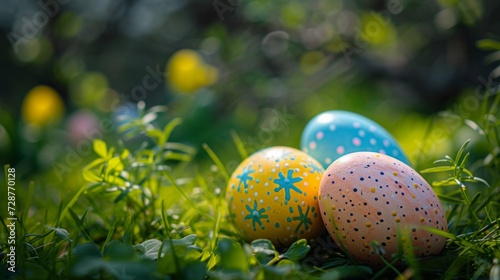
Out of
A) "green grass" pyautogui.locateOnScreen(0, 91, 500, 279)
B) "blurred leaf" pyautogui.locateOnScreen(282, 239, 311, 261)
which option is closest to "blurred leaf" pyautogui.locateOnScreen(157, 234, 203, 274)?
"green grass" pyautogui.locateOnScreen(0, 91, 500, 279)

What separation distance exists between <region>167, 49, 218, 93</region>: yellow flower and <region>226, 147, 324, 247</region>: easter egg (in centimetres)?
166

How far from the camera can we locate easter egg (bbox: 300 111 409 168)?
111 cm

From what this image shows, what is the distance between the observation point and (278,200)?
0.96 meters

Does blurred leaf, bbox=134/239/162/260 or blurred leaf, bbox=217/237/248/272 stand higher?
blurred leaf, bbox=217/237/248/272

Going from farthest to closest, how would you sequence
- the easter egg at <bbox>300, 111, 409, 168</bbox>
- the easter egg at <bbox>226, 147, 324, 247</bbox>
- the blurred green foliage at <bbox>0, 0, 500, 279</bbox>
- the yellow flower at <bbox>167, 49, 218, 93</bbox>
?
1. the yellow flower at <bbox>167, 49, 218, 93</bbox>
2. the blurred green foliage at <bbox>0, 0, 500, 279</bbox>
3. the easter egg at <bbox>300, 111, 409, 168</bbox>
4. the easter egg at <bbox>226, 147, 324, 247</bbox>

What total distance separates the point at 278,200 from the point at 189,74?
1752 millimetres

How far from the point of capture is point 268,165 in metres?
1.01

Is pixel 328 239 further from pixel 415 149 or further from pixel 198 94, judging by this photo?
pixel 198 94

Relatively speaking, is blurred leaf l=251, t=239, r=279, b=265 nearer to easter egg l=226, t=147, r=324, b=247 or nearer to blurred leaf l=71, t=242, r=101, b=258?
easter egg l=226, t=147, r=324, b=247

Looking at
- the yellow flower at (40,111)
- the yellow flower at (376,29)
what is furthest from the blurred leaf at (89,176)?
the yellow flower at (376,29)

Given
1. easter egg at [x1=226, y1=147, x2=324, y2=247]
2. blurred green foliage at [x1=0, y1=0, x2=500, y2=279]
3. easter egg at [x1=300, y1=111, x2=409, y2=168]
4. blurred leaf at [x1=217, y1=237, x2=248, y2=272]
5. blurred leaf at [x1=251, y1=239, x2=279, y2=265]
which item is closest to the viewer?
blurred leaf at [x1=217, y1=237, x2=248, y2=272]

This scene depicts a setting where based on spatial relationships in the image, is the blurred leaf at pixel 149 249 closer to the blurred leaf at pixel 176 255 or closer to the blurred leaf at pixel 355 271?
the blurred leaf at pixel 176 255

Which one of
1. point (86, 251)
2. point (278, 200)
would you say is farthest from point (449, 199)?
point (86, 251)

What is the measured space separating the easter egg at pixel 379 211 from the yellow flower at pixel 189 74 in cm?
182
